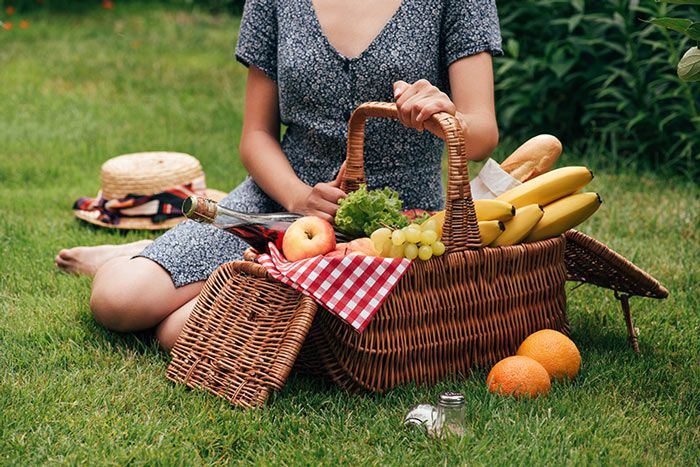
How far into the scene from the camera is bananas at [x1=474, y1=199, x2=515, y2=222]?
246cm

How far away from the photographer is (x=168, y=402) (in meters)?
2.41

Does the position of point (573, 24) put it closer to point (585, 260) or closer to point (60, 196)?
point (585, 260)

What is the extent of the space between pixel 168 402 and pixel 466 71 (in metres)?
1.27

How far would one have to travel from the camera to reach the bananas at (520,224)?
2.50m

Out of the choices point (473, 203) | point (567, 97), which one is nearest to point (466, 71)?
point (473, 203)

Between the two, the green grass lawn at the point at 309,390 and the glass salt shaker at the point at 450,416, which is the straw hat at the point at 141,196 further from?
the glass salt shaker at the point at 450,416

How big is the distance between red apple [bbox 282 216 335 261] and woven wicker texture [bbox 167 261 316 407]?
9cm

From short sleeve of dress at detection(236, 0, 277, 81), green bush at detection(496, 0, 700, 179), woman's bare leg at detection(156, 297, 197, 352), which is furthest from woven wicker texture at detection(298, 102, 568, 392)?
green bush at detection(496, 0, 700, 179)

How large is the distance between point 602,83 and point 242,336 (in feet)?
11.2

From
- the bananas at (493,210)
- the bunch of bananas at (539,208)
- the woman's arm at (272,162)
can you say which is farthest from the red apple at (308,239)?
the bananas at (493,210)

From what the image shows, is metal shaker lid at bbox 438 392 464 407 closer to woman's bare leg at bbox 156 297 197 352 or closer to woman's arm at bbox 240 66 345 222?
woman's arm at bbox 240 66 345 222

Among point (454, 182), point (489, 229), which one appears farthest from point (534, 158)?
point (454, 182)

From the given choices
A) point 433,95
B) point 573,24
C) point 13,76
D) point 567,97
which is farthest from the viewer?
point 13,76

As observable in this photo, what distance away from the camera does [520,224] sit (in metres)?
2.50
